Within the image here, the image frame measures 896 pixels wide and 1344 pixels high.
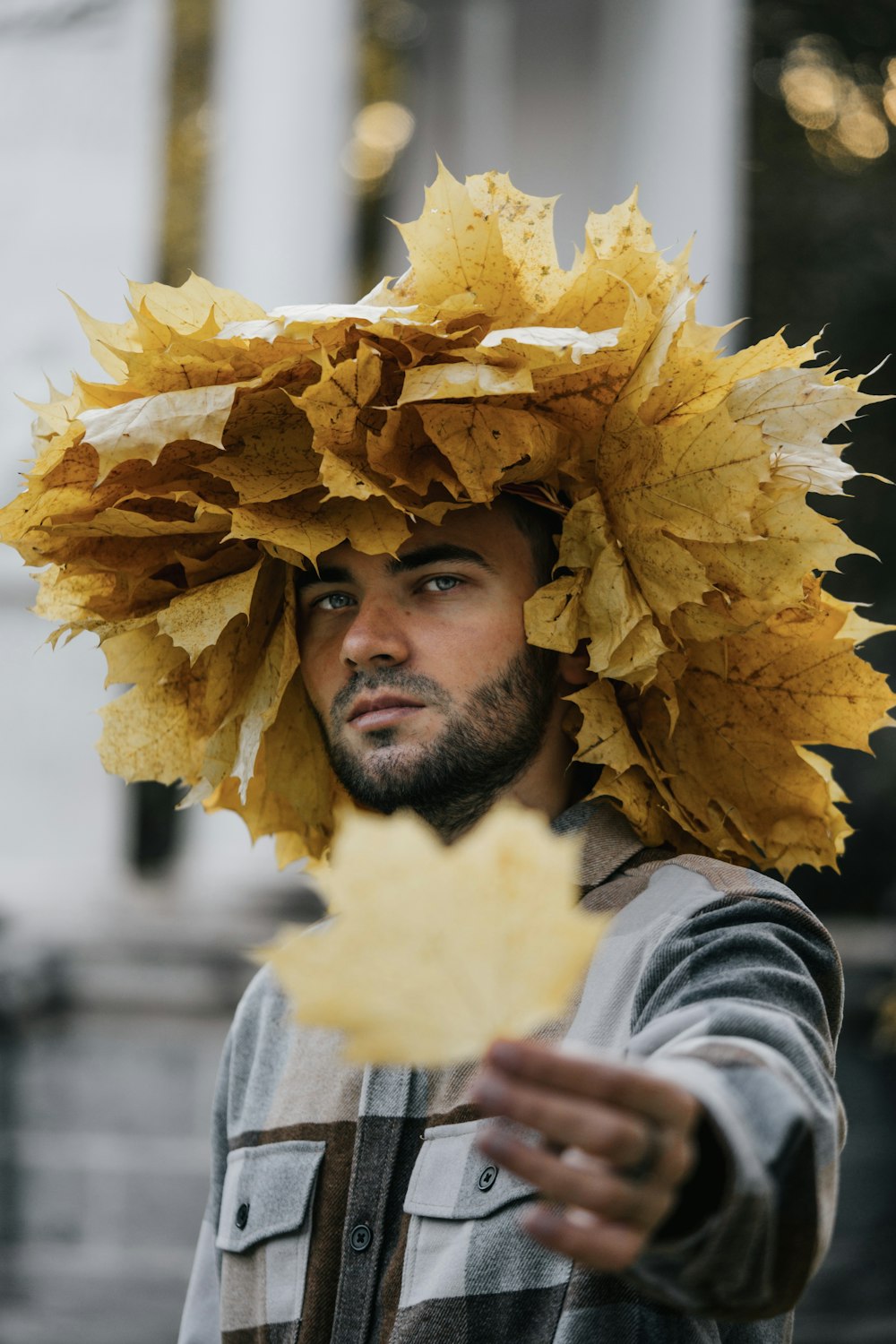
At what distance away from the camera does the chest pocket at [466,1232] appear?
5.04 feet

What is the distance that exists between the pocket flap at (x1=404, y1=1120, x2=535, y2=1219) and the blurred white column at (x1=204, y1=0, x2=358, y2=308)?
4278 millimetres

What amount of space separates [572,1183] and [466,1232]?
2.21ft

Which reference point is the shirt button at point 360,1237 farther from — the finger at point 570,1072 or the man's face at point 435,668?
the finger at point 570,1072

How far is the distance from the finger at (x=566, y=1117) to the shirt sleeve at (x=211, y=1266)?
1259 mm

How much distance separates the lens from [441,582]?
1858 mm

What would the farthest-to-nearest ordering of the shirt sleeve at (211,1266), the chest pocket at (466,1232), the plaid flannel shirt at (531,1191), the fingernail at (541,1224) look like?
1. the shirt sleeve at (211,1266)
2. the chest pocket at (466,1232)
3. the plaid flannel shirt at (531,1191)
4. the fingernail at (541,1224)

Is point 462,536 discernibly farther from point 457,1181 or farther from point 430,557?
point 457,1181

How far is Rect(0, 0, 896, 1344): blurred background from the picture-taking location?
513 centimetres

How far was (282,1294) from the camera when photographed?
1796 mm

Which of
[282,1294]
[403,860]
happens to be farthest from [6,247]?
[403,860]

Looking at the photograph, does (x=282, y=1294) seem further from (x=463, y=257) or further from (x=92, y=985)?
(x=92, y=985)

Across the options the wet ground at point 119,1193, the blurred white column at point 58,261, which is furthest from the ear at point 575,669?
the blurred white column at point 58,261

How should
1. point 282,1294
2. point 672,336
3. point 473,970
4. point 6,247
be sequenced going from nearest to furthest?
point 473,970 < point 672,336 < point 282,1294 < point 6,247

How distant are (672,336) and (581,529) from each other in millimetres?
296
